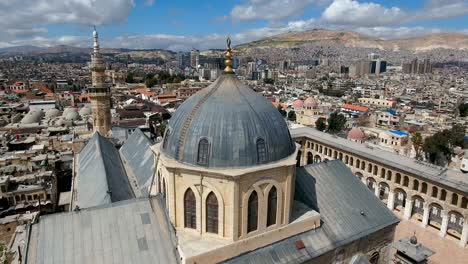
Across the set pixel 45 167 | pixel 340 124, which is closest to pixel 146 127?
pixel 45 167

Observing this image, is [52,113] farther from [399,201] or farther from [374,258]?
[374,258]

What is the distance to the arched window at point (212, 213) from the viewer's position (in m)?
12.6

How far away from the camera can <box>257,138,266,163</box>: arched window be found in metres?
12.6

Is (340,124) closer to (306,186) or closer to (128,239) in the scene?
(306,186)

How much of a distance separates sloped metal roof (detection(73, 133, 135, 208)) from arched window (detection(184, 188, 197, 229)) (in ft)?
19.0

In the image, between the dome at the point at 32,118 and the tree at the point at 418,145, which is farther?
the dome at the point at 32,118

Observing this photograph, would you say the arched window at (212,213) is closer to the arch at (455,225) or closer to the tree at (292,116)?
the arch at (455,225)

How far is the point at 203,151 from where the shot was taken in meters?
12.4

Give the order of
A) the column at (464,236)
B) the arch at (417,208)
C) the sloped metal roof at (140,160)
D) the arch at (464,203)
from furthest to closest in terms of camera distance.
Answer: the arch at (417,208), the column at (464,236), the arch at (464,203), the sloped metal roof at (140,160)

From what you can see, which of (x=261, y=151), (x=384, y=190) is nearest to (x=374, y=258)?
(x=261, y=151)

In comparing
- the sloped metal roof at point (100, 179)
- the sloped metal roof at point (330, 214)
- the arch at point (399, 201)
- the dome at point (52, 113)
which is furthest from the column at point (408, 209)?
the dome at point (52, 113)

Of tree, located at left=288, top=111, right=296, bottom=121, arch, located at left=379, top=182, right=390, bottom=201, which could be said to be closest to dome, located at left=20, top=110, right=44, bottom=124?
tree, located at left=288, top=111, right=296, bottom=121

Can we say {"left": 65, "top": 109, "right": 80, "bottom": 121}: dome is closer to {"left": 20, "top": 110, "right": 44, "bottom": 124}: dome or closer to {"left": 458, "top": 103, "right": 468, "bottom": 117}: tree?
{"left": 20, "top": 110, "right": 44, "bottom": 124}: dome

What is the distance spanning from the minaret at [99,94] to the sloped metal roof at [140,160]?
25.2 ft
